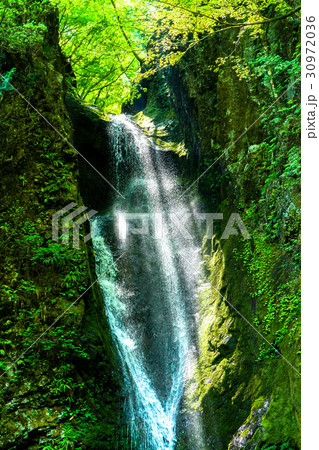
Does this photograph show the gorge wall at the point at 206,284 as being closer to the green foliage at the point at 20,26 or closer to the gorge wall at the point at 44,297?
the gorge wall at the point at 44,297

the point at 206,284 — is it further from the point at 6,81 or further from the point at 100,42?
the point at 100,42

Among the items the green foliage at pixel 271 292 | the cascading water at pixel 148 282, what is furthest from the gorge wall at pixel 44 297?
the green foliage at pixel 271 292

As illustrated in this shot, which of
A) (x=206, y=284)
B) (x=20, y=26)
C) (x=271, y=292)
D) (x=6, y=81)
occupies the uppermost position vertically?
(x=20, y=26)

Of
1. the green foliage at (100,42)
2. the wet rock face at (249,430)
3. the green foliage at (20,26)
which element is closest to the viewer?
the wet rock face at (249,430)

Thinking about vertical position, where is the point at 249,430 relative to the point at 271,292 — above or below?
below

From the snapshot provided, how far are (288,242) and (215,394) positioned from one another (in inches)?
134

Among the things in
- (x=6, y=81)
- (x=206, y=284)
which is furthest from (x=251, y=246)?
(x=6, y=81)

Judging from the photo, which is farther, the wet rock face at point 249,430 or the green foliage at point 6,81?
the green foliage at point 6,81

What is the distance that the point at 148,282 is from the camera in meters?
9.70

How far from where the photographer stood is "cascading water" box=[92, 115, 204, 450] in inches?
280

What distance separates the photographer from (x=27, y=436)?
4.82 metres

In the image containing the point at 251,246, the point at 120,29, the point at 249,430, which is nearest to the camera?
the point at 249,430

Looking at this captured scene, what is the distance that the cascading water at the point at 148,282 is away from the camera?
7.11 m

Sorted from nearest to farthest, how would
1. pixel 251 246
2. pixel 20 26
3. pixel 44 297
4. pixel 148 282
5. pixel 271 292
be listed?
pixel 44 297
pixel 271 292
pixel 20 26
pixel 251 246
pixel 148 282
